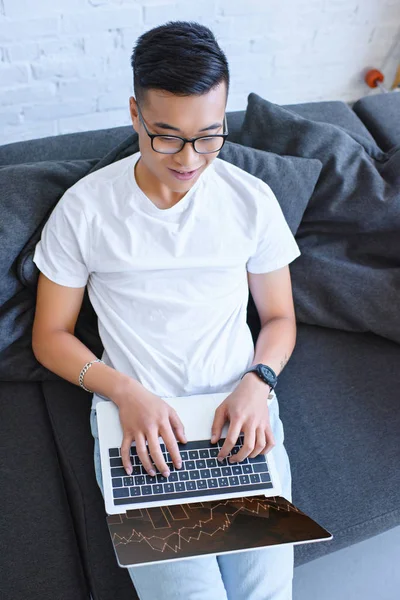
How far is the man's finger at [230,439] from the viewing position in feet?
4.15

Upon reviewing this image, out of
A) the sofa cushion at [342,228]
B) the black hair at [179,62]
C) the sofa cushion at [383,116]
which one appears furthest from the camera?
the sofa cushion at [383,116]

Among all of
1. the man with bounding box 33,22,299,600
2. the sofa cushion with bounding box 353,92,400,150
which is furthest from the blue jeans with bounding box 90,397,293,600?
the sofa cushion with bounding box 353,92,400,150

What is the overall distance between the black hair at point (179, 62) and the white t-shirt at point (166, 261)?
0.82 ft

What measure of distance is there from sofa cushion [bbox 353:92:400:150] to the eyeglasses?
2.95ft

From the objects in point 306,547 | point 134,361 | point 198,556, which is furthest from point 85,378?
point 306,547

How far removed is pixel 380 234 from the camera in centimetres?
170

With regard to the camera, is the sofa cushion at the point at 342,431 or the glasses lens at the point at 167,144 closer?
the glasses lens at the point at 167,144

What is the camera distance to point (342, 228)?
1.70 metres

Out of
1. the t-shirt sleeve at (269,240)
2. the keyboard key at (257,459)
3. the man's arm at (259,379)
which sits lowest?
the keyboard key at (257,459)

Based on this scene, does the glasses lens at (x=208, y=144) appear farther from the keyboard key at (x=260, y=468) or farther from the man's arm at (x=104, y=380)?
the keyboard key at (x=260, y=468)

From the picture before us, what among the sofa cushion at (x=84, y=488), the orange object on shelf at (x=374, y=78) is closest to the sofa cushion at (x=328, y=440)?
the sofa cushion at (x=84, y=488)

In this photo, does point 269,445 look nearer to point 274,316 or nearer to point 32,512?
point 274,316

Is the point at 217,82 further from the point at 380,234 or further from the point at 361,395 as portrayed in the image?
the point at 361,395

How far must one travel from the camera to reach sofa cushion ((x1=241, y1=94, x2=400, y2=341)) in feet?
5.41
